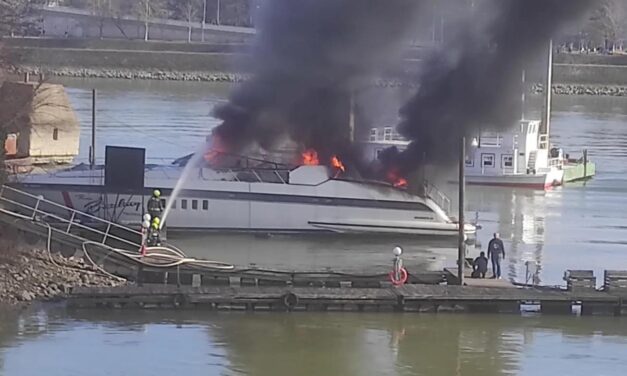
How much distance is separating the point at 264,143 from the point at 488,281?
32.7ft

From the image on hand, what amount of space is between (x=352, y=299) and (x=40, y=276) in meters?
4.98

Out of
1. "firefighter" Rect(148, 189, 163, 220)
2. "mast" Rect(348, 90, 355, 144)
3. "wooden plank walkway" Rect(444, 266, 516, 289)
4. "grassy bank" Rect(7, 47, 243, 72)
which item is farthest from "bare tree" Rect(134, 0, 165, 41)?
"wooden plank walkway" Rect(444, 266, 516, 289)

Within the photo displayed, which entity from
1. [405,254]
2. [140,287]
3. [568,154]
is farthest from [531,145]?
[140,287]

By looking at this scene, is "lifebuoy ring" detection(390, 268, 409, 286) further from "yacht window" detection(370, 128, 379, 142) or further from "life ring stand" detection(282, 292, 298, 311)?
"yacht window" detection(370, 128, 379, 142)

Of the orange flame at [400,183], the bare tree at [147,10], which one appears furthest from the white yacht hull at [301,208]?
the bare tree at [147,10]

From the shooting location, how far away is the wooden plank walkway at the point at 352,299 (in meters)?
20.6

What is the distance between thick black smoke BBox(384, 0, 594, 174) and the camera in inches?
1120

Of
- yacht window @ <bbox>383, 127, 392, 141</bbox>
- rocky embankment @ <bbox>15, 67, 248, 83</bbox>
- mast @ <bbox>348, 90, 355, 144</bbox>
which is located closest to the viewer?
mast @ <bbox>348, 90, 355, 144</bbox>

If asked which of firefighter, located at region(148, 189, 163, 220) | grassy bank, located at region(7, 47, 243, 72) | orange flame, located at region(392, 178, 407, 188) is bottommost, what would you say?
firefighter, located at region(148, 189, 163, 220)

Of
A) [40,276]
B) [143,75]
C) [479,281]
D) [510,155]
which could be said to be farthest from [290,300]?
[143,75]

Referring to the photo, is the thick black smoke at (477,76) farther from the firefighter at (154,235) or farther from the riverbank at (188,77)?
the riverbank at (188,77)

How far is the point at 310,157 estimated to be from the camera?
103 ft

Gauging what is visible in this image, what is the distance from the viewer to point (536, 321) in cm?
2120

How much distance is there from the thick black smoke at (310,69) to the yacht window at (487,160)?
34.4ft
